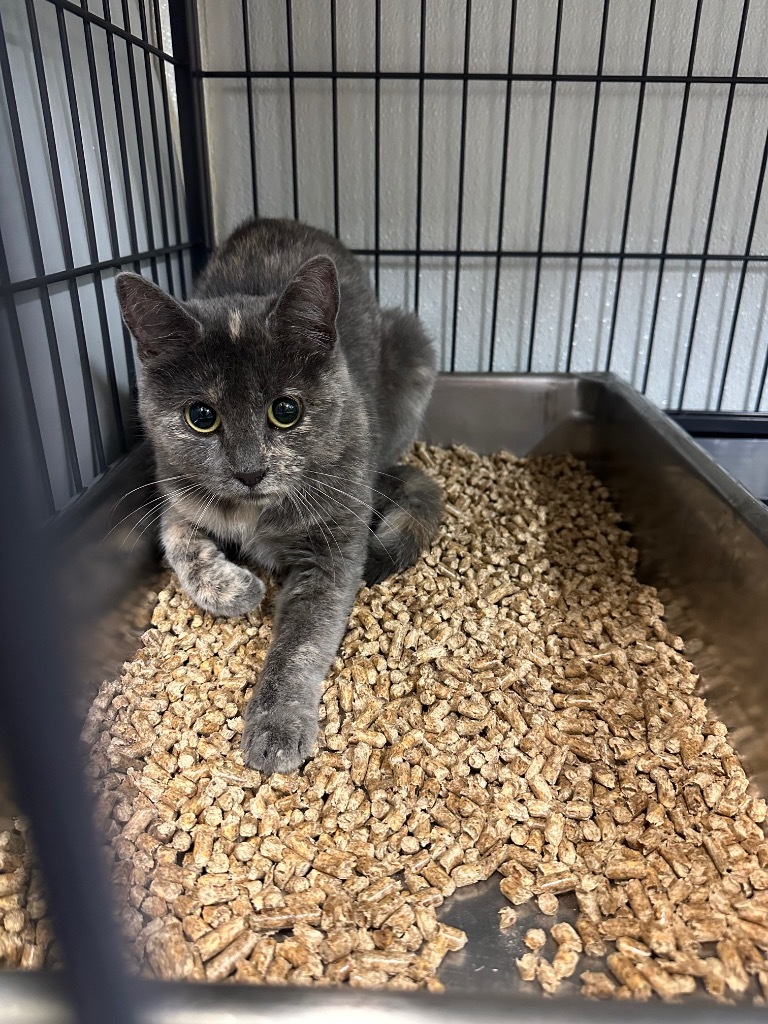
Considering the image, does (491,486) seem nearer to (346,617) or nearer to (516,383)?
(516,383)

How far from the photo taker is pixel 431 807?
94 cm

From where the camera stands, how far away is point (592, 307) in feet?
6.81

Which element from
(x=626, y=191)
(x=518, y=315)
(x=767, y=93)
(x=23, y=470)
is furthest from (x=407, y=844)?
(x=767, y=93)

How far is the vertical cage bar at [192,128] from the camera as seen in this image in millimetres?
1751

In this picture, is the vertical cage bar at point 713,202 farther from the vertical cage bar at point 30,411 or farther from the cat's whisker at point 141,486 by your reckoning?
the vertical cage bar at point 30,411

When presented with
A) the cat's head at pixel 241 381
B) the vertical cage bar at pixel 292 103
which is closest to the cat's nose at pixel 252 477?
the cat's head at pixel 241 381

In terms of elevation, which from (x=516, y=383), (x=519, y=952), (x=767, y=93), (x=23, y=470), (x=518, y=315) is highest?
(x=767, y=93)

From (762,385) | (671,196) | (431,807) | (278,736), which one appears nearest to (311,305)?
(278,736)

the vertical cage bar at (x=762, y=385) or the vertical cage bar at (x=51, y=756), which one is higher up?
the vertical cage bar at (x=51, y=756)

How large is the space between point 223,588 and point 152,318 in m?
0.47

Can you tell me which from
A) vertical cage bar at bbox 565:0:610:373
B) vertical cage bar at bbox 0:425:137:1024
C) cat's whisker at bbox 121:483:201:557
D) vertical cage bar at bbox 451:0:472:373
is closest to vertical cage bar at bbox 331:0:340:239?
vertical cage bar at bbox 451:0:472:373

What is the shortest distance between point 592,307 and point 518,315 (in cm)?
22

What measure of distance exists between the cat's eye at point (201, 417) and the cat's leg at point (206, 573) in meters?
0.26

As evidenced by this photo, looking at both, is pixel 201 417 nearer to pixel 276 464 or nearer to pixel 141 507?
pixel 276 464
